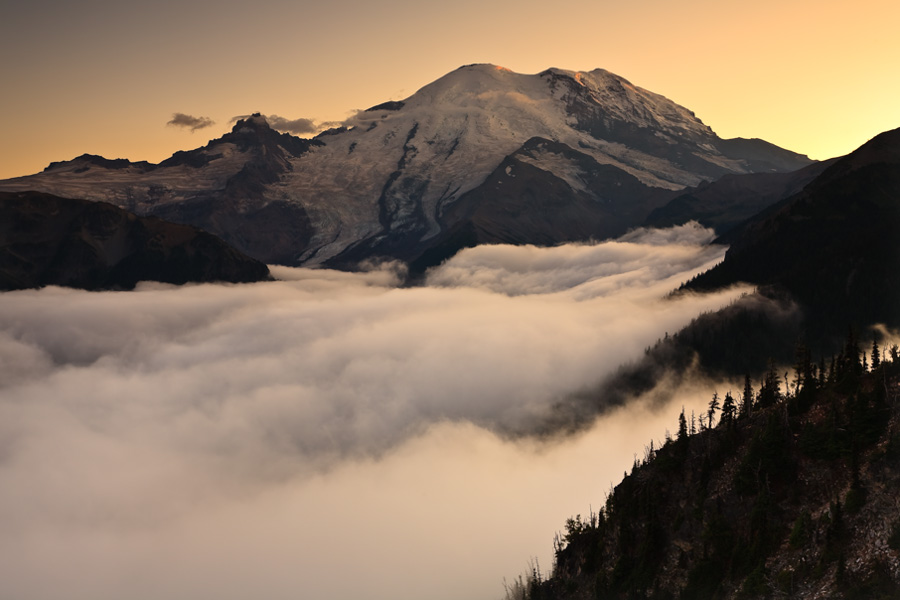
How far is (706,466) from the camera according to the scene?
195375 millimetres

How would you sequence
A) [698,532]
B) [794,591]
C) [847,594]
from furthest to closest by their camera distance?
[698,532] < [794,591] < [847,594]

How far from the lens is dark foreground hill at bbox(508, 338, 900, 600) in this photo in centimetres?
14838

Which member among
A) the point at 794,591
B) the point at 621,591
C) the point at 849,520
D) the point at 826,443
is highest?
the point at 826,443

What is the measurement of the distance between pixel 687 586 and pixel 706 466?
31326 mm

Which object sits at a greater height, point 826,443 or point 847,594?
point 826,443

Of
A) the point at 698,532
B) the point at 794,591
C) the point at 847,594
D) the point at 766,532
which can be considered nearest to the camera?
the point at 847,594

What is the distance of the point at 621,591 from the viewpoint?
631ft

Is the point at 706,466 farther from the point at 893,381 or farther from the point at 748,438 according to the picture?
the point at 893,381

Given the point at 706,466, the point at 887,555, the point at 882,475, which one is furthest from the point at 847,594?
the point at 706,466

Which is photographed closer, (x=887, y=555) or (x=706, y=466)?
(x=887, y=555)

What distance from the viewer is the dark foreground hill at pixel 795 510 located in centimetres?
14838

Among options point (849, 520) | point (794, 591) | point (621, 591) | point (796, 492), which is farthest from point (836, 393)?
point (621, 591)

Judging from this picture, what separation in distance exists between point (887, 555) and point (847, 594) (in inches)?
399

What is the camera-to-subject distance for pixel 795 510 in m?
169
